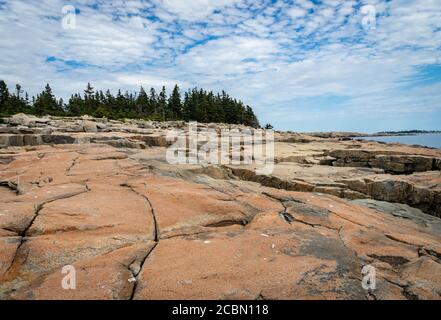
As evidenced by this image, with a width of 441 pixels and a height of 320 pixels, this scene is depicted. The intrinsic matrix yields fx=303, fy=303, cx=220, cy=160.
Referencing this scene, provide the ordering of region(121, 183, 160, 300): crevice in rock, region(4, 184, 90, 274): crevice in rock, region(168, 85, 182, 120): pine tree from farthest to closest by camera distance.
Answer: region(168, 85, 182, 120): pine tree
region(4, 184, 90, 274): crevice in rock
region(121, 183, 160, 300): crevice in rock

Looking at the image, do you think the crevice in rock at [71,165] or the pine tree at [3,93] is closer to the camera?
the crevice in rock at [71,165]

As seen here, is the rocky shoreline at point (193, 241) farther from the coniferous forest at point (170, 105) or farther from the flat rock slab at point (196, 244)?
the coniferous forest at point (170, 105)

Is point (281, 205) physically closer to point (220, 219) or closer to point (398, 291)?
point (220, 219)

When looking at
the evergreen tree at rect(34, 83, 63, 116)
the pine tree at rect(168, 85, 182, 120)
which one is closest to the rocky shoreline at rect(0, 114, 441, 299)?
the evergreen tree at rect(34, 83, 63, 116)

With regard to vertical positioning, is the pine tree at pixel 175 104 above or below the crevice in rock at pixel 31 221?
above

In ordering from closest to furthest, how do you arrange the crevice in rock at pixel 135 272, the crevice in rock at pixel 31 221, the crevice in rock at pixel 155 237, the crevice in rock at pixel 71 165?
the crevice in rock at pixel 135 272, the crevice in rock at pixel 155 237, the crevice in rock at pixel 31 221, the crevice in rock at pixel 71 165

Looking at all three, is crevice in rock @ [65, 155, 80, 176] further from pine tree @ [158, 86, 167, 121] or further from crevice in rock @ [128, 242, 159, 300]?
pine tree @ [158, 86, 167, 121]

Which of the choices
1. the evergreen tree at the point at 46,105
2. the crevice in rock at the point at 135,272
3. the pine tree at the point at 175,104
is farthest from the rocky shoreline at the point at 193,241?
the pine tree at the point at 175,104

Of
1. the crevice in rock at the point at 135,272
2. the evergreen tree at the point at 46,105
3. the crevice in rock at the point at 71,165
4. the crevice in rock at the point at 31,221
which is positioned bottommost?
the crevice in rock at the point at 135,272

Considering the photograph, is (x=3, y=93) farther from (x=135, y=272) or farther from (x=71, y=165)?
(x=135, y=272)

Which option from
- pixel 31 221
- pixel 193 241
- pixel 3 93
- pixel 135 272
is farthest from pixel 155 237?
pixel 3 93
